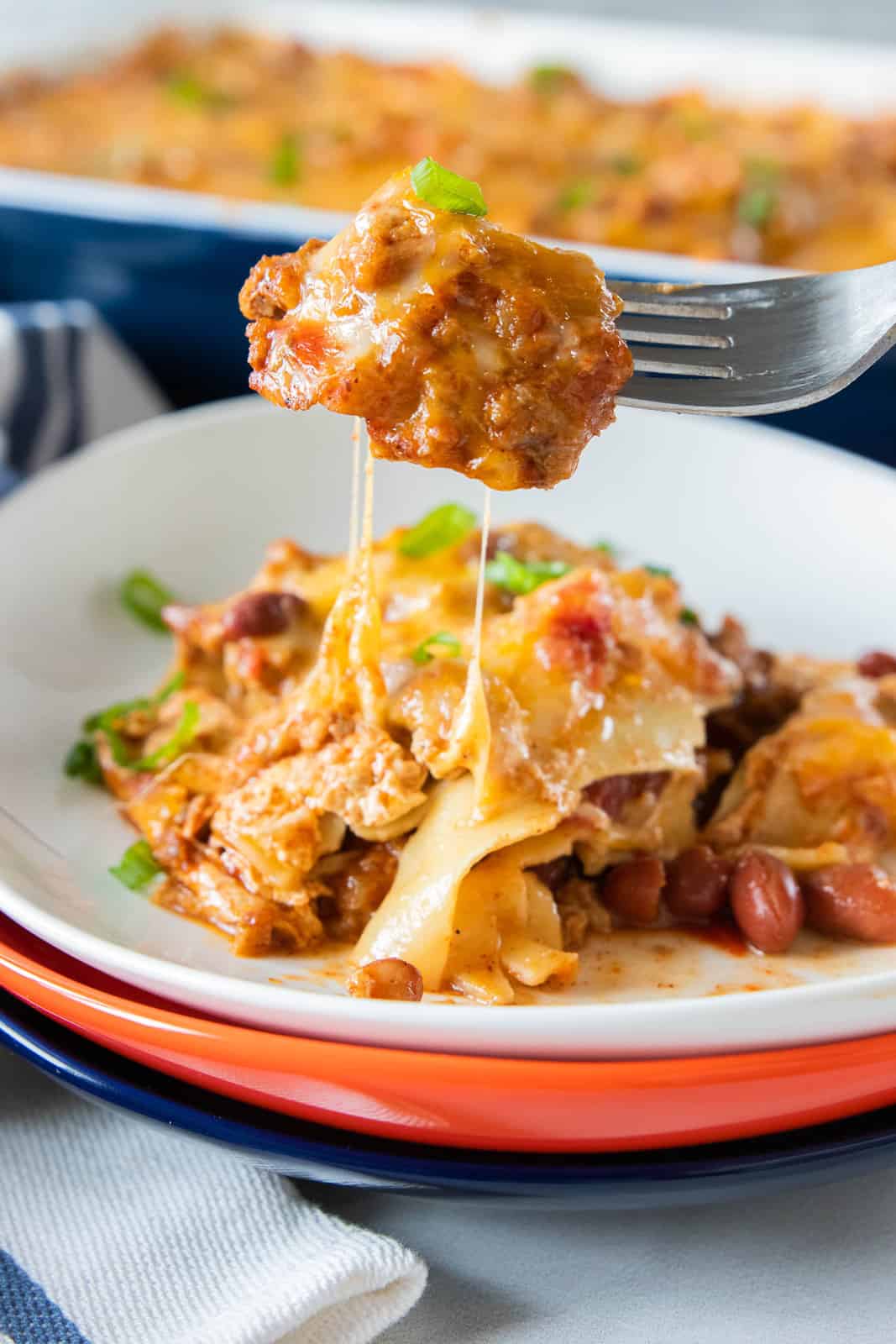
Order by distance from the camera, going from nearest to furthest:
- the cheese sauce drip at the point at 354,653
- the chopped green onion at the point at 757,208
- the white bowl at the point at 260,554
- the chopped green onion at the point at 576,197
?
the white bowl at the point at 260,554
the cheese sauce drip at the point at 354,653
the chopped green onion at the point at 757,208
the chopped green onion at the point at 576,197

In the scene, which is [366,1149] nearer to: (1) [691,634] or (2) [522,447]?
(2) [522,447]

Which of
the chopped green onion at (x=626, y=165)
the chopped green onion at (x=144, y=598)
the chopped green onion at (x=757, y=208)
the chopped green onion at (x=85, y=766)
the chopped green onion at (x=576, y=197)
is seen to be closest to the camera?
the chopped green onion at (x=85, y=766)

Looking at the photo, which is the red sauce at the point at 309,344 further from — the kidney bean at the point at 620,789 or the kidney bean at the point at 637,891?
the kidney bean at the point at 637,891

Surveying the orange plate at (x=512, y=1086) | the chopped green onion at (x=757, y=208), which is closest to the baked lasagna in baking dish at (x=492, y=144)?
the chopped green onion at (x=757, y=208)

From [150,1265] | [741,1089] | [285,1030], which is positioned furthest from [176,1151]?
[741,1089]

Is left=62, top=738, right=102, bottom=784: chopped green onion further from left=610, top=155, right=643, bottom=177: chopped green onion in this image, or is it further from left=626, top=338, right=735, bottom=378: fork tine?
left=610, top=155, right=643, bottom=177: chopped green onion

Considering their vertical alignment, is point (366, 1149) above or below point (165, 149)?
below
